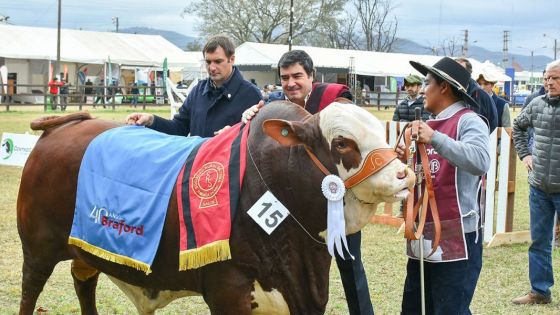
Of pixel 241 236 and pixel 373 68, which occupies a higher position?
pixel 373 68

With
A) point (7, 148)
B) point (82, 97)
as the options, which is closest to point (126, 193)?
point (7, 148)

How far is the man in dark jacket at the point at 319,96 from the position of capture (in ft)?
14.7

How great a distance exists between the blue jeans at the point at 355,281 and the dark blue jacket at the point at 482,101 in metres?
1.06

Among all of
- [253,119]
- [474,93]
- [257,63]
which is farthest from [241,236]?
[257,63]

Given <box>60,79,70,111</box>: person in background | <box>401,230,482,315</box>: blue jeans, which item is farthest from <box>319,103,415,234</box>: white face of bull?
<box>60,79,70,111</box>: person in background

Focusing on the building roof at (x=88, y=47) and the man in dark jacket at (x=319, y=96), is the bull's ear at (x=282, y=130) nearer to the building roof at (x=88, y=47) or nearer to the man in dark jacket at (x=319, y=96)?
the man in dark jacket at (x=319, y=96)

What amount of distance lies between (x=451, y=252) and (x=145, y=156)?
179 cm

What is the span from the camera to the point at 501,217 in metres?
9.16

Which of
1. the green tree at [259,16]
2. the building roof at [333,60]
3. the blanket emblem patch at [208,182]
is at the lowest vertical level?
the blanket emblem patch at [208,182]

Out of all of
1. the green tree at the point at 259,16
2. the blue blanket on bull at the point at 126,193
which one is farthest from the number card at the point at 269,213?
the green tree at the point at 259,16

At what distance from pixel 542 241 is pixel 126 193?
12.8 ft

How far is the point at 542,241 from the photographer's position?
6.55m

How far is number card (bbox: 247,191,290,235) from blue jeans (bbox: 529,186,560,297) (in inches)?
141

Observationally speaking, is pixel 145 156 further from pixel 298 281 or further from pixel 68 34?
pixel 68 34
